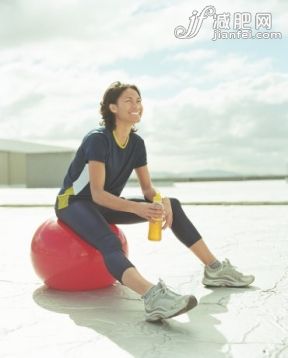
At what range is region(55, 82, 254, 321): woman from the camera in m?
3.39

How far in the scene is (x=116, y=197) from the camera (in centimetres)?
347

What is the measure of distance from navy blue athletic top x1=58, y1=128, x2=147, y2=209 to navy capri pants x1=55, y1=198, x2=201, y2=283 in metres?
0.10

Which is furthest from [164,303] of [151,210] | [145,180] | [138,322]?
[145,180]

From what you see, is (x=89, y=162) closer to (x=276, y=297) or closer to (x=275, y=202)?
(x=276, y=297)

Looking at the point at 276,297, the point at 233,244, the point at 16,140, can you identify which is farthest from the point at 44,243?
the point at 16,140

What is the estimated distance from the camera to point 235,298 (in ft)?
11.8

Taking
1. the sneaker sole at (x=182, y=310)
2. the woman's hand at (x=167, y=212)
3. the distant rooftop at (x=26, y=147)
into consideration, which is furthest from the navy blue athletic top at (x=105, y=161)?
the distant rooftop at (x=26, y=147)

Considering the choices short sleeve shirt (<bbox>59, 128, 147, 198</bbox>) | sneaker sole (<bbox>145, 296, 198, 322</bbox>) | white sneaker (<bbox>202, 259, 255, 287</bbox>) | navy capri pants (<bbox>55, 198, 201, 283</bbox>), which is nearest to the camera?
sneaker sole (<bbox>145, 296, 198, 322</bbox>)

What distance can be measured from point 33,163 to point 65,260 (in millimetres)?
29560

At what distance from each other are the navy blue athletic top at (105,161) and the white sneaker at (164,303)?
0.93 meters

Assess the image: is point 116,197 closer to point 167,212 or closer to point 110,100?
point 167,212

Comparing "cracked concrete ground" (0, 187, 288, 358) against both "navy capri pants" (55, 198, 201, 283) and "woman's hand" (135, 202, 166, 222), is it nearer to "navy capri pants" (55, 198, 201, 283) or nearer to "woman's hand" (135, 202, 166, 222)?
"navy capri pants" (55, 198, 201, 283)

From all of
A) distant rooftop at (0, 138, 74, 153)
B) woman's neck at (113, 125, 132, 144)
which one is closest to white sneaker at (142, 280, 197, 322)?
woman's neck at (113, 125, 132, 144)

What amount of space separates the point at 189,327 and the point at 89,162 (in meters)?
1.21
